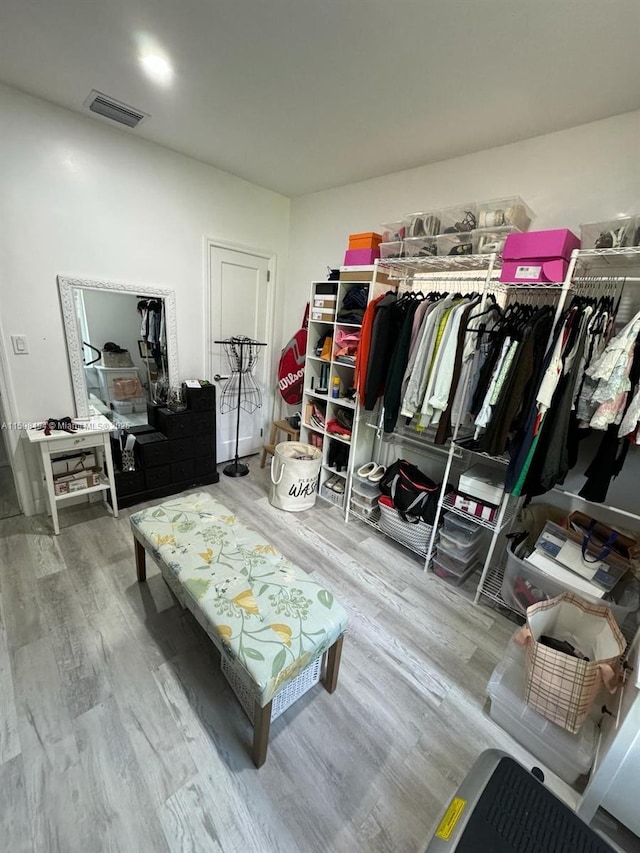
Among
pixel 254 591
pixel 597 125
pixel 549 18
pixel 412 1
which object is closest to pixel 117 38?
pixel 412 1

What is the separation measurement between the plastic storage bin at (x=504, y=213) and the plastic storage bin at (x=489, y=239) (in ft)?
0.10

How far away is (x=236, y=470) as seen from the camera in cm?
328

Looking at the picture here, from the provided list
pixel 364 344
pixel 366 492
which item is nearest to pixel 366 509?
pixel 366 492

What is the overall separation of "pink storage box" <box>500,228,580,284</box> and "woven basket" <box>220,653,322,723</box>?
191 cm

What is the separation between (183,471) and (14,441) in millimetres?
1116

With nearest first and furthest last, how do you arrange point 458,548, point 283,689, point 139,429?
point 283,689, point 458,548, point 139,429

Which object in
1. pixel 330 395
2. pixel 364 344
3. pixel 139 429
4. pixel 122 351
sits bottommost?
pixel 139 429

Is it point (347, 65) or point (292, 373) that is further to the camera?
point (292, 373)

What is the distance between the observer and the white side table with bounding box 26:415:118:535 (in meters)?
2.14

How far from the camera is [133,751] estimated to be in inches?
47.6

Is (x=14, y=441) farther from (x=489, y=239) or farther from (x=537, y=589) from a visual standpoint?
(x=537, y=589)

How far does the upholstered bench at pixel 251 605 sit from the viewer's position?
3.70ft

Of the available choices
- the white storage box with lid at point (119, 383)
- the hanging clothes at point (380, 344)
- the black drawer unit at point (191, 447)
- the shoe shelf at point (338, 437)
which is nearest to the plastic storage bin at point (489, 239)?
the hanging clothes at point (380, 344)

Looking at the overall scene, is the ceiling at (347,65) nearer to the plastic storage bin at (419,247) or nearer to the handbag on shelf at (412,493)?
the plastic storage bin at (419,247)
